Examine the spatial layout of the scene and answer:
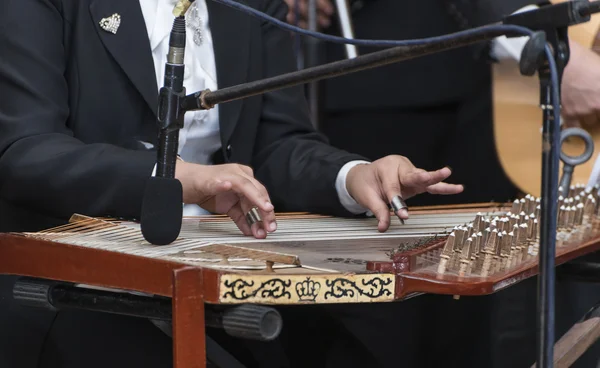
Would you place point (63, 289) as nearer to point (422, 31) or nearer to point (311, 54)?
point (311, 54)

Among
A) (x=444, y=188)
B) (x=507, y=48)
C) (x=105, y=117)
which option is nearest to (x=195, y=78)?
(x=105, y=117)

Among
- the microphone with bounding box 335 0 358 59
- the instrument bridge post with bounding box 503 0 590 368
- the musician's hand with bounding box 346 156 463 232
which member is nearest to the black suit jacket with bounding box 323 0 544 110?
the microphone with bounding box 335 0 358 59

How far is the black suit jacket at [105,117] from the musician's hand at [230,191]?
17cm

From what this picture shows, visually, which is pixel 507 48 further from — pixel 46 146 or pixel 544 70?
pixel 544 70

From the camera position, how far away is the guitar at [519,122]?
304 cm

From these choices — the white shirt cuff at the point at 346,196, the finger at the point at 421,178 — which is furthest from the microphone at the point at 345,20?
the finger at the point at 421,178

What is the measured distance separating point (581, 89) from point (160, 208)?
1.68 meters

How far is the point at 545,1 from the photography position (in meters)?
2.86

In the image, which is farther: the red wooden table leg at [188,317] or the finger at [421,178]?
the finger at [421,178]

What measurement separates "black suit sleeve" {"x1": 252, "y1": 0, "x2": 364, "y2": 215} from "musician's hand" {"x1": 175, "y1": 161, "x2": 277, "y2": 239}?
1.29ft

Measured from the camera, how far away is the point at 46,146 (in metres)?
1.98

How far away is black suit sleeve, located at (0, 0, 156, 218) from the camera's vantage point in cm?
197

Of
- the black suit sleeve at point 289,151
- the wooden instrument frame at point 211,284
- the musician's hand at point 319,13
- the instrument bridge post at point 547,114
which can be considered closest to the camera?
the instrument bridge post at point 547,114

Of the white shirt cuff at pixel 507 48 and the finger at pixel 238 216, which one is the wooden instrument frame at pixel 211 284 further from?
the white shirt cuff at pixel 507 48
